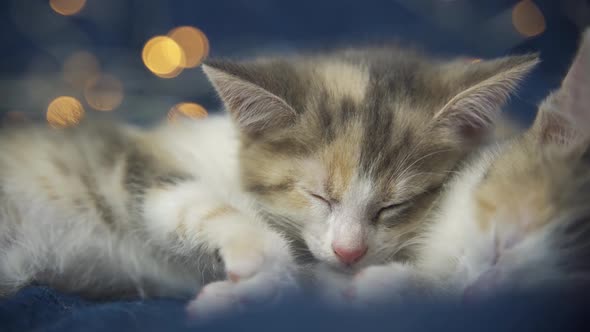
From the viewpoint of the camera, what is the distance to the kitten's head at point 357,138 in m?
0.91

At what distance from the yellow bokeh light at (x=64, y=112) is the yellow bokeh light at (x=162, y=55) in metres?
0.20

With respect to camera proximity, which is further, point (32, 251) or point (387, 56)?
point (387, 56)

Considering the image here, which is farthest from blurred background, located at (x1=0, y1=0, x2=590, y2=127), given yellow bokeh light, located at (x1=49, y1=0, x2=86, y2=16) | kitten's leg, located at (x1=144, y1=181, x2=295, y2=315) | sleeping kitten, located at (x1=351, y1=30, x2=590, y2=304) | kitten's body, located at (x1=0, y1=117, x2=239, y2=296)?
sleeping kitten, located at (x1=351, y1=30, x2=590, y2=304)

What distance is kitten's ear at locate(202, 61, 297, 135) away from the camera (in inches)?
36.3

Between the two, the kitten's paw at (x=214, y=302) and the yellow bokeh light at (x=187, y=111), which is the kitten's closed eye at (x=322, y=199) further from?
the yellow bokeh light at (x=187, y=111)

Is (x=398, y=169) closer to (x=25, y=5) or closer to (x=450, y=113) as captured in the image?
(x=450, y=113)

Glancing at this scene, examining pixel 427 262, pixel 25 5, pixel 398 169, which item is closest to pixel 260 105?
pixel 398 169

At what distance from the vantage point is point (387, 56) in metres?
1.12

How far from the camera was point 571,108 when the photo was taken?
2.53ft

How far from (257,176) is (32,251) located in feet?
1.37

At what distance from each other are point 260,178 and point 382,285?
35 cm

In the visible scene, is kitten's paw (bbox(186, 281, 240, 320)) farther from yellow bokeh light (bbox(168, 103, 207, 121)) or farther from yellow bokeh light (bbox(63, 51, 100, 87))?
Answer: yellow bokeh light (bbox(63, 51, 100, 87))

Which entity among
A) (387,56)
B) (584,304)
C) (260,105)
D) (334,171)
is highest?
(387,56)

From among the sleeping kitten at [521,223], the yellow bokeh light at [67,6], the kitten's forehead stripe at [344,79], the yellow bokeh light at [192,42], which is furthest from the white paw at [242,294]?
the yellow bokeh light at [67,6]
